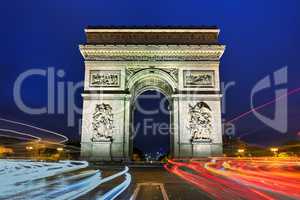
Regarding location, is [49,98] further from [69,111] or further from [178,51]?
[178,51]

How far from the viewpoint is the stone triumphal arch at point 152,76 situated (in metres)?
29.9

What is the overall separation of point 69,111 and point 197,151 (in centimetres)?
1171

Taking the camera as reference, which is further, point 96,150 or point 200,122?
point 200,122

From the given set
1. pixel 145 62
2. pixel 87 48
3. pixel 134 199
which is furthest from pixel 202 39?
pixel 134 199

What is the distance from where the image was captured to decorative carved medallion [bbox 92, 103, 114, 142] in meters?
29.9

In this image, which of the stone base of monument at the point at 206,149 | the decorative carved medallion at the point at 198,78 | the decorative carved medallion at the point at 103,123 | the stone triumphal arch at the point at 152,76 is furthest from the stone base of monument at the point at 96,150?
the decorative carved medallion at the point at 198,78

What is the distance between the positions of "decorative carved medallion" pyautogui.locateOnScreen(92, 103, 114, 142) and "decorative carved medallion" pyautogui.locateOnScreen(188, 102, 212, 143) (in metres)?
6.47

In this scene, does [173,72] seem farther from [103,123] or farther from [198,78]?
[103,123]

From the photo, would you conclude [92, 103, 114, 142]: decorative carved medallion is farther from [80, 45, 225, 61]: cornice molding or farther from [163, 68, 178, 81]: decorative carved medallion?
[163, 68, 178, 81]: decorative carved medallion

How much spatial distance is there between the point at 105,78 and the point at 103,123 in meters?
3.88

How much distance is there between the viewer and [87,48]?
3141 cm

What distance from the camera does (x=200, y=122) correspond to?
3042 centimetres

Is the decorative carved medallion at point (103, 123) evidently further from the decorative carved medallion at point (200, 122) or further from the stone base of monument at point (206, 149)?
the stone base of monument at point (206, 149)

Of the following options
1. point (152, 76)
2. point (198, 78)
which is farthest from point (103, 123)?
point (198, 78)
